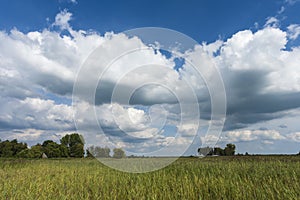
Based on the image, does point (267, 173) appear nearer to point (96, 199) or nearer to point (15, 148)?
point (96, 199)

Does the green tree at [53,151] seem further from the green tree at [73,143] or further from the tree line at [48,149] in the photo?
the green tree at [73,143]

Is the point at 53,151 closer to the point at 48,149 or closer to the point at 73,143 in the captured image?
the point at 48,149

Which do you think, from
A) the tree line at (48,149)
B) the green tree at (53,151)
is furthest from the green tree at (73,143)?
the green tree at (53,151)

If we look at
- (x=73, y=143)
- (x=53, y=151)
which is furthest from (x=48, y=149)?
(x=73, y=143)

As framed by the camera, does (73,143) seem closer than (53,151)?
No

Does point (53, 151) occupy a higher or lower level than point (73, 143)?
lower

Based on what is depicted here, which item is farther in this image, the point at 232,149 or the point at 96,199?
the point at 232,149

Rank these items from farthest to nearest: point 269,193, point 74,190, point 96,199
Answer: point 74,190
point 96,199
point 269,193

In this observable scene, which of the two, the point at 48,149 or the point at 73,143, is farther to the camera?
the point at 73,143

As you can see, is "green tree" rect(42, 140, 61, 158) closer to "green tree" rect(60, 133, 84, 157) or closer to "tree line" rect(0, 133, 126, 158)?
"tree line" rect(0, 133, 126, 158)

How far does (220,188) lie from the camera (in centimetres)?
693

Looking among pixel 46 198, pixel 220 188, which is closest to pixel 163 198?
pixel 220 188

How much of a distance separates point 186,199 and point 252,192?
165cm

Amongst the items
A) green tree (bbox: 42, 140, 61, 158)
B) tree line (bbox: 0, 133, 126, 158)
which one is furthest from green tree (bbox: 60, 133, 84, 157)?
green tree (bbox: 42, 140, 61, 158)
